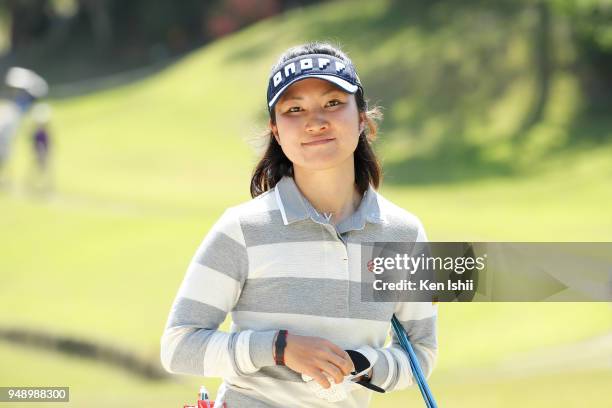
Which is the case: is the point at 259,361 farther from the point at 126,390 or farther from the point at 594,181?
the point at 594,181

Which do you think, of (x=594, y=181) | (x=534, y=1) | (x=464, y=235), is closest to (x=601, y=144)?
(x=594, y=181)

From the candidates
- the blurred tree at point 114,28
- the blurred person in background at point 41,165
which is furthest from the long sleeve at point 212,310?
the blurred tree at point 114,28

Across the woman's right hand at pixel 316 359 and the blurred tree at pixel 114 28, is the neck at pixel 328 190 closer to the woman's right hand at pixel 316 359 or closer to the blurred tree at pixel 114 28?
the woman's right hand at pixel 316 359

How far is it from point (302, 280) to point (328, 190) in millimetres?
260

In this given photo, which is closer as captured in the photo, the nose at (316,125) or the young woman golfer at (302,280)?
the young woman golfer at (302,280)

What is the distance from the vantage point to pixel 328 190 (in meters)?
2.62

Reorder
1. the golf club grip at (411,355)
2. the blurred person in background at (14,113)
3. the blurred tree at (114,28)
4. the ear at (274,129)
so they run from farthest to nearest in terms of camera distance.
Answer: the blurred tree at (114,28) → the blurred person in background at (14,113) → the ear at (274,129) → the golf club grip at (411,355)

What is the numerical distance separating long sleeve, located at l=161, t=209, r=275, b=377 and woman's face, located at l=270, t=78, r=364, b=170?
0.77 ft

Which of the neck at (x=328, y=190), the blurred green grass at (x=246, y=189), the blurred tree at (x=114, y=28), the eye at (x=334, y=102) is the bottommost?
the neck at (x=328, y=190)

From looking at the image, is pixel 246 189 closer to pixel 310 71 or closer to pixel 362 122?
pixel 362 122

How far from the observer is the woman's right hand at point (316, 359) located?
2318 millimetres

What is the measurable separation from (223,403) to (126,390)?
8.61m

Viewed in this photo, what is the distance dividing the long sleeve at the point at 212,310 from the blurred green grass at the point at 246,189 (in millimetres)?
1612

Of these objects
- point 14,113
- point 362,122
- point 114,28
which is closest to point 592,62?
point 14,113
